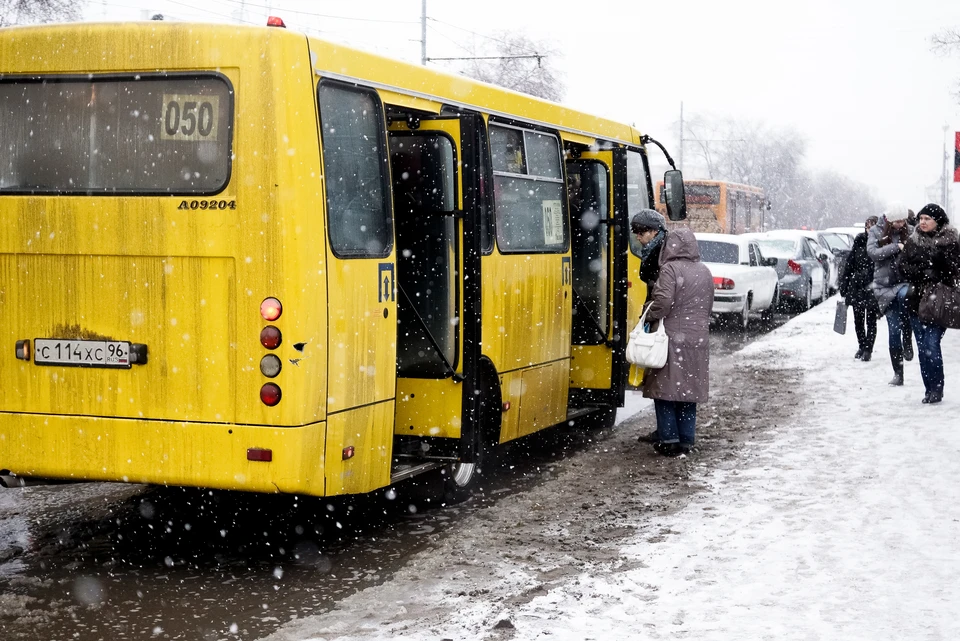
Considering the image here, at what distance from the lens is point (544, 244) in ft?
31.4

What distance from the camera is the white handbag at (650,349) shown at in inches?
378

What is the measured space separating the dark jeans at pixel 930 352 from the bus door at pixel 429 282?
5191 millimetres

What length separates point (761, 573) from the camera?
6.24 m

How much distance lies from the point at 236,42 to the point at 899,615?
415 cm

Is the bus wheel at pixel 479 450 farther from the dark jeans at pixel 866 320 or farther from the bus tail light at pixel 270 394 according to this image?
the dark jeans at pixel 866 320

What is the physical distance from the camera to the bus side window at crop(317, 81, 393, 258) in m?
6.55

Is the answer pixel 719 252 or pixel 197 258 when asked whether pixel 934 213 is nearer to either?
pixel 197 258

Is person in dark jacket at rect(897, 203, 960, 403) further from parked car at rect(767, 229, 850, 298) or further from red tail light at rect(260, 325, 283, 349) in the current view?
parked car at rect(767, 229, 850, 298)

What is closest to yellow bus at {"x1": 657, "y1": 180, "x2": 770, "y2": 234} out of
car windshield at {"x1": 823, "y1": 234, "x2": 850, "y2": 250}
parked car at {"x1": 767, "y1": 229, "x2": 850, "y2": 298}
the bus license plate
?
car windshield at {"x1": 823, "y1": 234, "x2": 850, "y2": 250}

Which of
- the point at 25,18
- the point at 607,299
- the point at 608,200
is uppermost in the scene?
the point at 25,18

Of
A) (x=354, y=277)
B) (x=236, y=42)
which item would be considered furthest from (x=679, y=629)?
(x=236, y=42)

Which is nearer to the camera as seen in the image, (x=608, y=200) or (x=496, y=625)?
(x=496, y=625)

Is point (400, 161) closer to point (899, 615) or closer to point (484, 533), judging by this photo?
point (484, 533)

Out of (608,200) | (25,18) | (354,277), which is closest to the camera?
(354,277)
